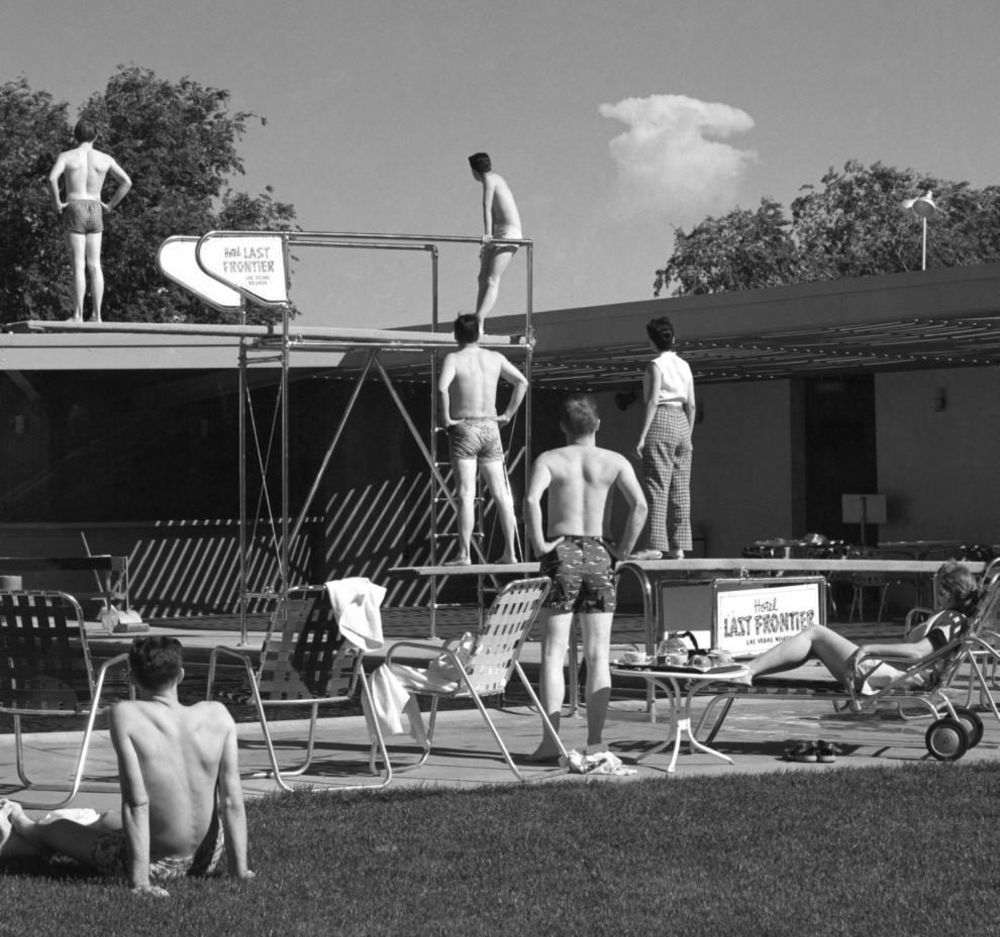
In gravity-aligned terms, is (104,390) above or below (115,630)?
above

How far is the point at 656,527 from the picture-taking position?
40.1 feet

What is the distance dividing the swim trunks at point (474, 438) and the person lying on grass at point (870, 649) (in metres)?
3.44

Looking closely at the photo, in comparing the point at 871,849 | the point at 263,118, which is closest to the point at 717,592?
the point at 871,849

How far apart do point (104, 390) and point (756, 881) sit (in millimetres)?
15888

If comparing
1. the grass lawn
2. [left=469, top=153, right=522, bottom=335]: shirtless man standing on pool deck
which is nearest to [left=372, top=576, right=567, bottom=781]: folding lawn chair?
the grass lawn

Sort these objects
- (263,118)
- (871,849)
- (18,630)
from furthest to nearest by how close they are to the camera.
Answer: (263,118) < (18,630) < (871,849)

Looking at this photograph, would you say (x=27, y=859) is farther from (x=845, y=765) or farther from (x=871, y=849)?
(x=845, y=765)

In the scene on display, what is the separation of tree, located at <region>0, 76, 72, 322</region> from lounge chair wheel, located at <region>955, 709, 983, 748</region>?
30.8 metres

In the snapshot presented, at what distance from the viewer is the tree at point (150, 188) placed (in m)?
38.0

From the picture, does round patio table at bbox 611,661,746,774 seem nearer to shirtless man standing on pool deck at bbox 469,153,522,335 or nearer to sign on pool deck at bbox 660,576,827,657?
sign on pool deck at bbox 660,576,827,657

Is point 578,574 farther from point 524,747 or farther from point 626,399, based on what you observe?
point 626,399

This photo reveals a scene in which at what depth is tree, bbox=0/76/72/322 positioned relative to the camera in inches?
1476

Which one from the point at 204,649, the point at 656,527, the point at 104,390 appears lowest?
the point at 204,649

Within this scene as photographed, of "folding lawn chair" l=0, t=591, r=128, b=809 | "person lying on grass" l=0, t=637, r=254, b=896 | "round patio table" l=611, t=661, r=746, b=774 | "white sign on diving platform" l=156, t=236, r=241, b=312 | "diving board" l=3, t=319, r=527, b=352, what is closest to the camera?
"person lying on grass" l=0, t=637, r=254, b=896
